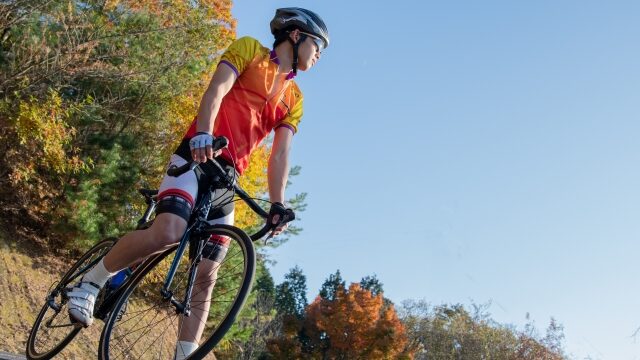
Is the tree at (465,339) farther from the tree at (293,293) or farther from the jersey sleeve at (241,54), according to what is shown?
the jersey sleeve at (241,54)

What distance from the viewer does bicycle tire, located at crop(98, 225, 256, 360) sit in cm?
283

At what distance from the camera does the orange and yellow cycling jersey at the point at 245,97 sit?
3535mm

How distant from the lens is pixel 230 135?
11.7 ft

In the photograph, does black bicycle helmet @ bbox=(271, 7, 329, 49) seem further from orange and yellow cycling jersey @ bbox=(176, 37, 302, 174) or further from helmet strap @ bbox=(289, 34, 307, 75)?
orange and yellow cycling jersey @ bbox=(176, 37, 302, 174)

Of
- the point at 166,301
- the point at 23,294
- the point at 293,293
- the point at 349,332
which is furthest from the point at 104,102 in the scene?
the point at 293,293

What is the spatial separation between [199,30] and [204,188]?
467 inches

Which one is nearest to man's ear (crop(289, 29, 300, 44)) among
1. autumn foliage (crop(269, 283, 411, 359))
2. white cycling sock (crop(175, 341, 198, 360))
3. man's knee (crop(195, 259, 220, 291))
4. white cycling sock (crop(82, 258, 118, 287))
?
man's knee (crop(195, 259, 220, 291))

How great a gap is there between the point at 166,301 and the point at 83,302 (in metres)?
0.71

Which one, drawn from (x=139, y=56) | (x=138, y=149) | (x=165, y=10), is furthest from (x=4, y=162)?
(x=165, y=10)

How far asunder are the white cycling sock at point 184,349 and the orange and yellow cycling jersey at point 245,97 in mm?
1076

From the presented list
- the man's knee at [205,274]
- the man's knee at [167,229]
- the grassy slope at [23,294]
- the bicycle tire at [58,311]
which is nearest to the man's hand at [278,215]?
the man's knee at [205,274]

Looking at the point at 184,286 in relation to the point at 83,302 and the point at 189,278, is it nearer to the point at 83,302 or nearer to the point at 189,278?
the point at 189,278

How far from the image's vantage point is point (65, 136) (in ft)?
36.3

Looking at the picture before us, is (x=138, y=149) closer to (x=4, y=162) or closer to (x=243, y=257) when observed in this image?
(x=4, y=162)
